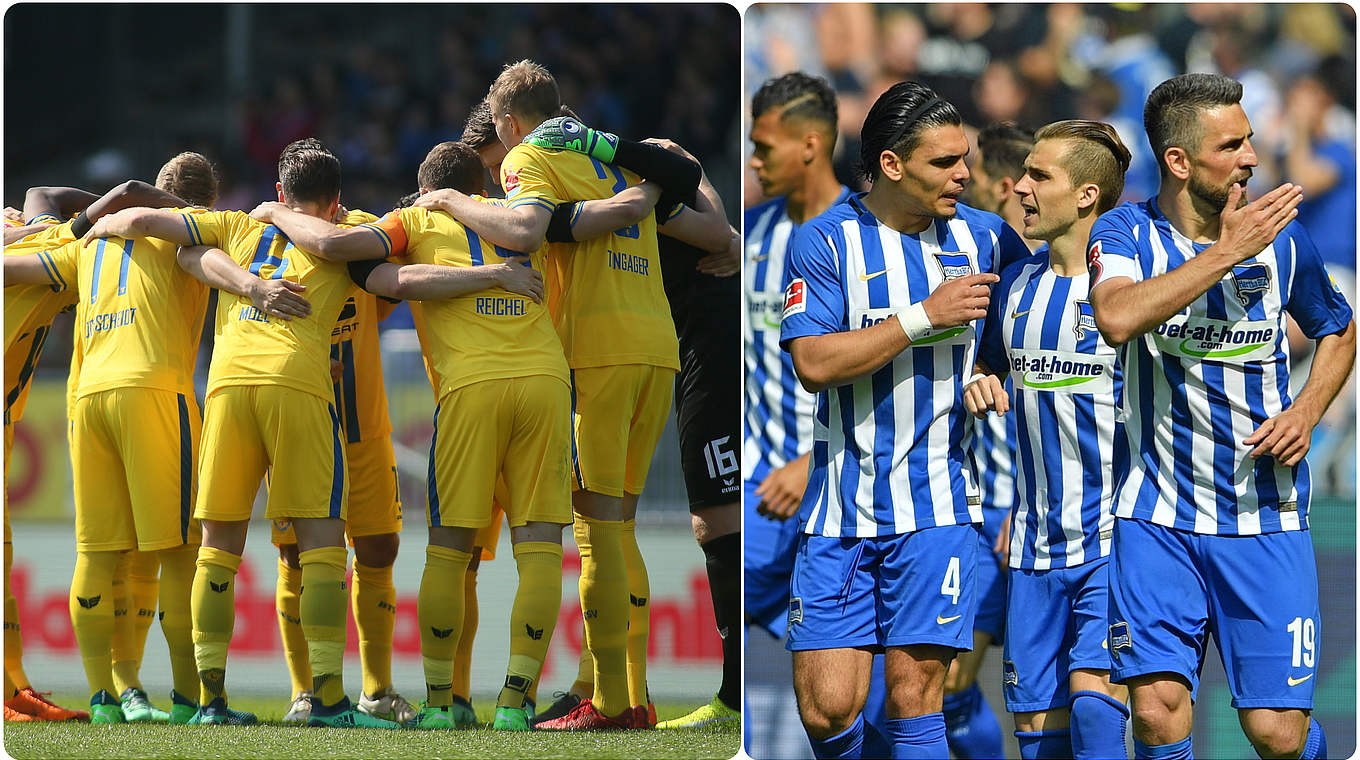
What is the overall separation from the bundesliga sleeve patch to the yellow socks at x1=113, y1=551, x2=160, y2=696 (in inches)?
88.0

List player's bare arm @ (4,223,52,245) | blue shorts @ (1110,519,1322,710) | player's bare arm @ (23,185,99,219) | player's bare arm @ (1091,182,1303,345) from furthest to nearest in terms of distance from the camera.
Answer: player's bare arm @ (23,185,99,219), player's bare arm @ (4,223,52,245), blue shorts @ (1110,519,1322,710), player's bare arm @ (1091,182,1303,345)

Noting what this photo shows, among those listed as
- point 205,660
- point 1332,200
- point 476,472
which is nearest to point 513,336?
point 476,472

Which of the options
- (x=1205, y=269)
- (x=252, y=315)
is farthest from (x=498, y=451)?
(x=1205, y=269)

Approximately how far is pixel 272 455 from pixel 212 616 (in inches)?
19.8

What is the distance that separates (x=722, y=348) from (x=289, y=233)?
4.97ft

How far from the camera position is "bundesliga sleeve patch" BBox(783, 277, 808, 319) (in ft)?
12.4

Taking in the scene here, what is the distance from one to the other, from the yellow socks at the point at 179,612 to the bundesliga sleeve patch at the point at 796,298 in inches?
81.5

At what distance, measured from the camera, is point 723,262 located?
462 cm

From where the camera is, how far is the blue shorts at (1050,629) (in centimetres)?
381

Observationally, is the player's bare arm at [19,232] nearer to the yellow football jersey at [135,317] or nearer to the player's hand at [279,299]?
the yellow football jersey at [135,317]

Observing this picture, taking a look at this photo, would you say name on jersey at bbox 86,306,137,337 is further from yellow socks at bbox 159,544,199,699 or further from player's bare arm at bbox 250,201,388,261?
yellow socks at bbox 159,544,199,699

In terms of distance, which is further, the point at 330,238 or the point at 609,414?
the point at 609,414

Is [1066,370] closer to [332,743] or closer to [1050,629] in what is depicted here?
[1050,629]

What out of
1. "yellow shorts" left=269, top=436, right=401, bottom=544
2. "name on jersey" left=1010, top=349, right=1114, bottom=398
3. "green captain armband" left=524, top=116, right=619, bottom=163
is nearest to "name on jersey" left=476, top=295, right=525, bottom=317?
"green captain armband" left=524, top=116, right=619, bottom=163
